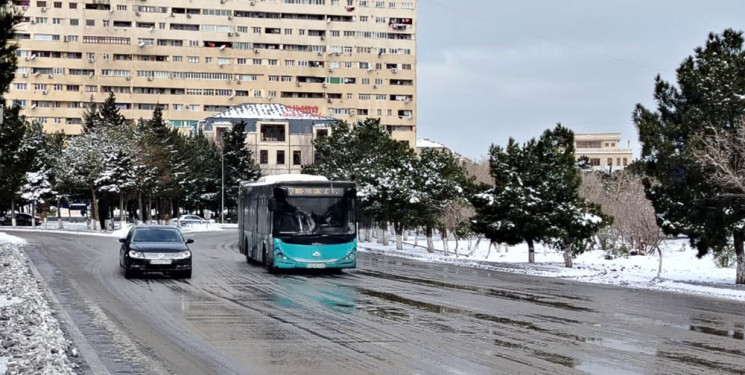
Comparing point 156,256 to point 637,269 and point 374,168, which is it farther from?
point 374,168

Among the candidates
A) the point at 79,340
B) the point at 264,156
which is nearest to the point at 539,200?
the point at 79,340

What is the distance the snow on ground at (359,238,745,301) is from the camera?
2658 centimetres

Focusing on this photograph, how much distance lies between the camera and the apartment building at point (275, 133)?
5231 inches

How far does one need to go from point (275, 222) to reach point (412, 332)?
15712 mm

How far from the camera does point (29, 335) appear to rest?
13.0 meters

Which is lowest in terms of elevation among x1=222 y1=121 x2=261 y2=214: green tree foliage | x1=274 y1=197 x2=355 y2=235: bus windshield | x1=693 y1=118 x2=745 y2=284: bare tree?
x1=274 y1=197 x2=355 y2=235: bus windshield

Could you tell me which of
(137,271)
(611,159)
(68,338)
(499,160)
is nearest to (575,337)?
(68,338)

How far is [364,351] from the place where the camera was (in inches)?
482

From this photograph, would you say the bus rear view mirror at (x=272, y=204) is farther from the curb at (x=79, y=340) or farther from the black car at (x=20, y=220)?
the black car at (x=20, y=220)

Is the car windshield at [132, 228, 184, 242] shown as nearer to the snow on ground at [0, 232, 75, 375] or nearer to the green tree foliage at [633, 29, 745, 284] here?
the snow on ground at [0, 232, 75, 375]

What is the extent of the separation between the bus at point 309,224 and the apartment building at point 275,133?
101m

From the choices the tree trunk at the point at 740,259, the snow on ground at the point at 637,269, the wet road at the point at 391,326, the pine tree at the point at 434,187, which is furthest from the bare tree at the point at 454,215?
the wet road at the point at 391,326

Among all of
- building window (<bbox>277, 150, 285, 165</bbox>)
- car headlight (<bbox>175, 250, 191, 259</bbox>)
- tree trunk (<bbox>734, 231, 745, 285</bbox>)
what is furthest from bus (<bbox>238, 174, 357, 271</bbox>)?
building window (<bbox>277, 150, 285, 165</bbox>)

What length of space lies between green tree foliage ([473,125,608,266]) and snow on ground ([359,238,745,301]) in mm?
1517
